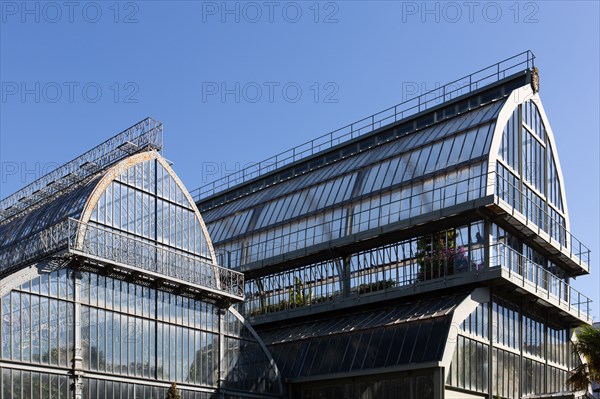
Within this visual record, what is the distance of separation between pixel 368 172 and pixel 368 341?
47.7ft

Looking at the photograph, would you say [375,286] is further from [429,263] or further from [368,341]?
[368,341]

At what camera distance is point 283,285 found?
64.4 metres

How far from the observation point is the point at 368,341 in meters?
51.8

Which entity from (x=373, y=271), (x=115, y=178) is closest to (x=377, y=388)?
(x=373, y=271)

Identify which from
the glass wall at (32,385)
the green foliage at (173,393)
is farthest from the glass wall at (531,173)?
the glass wall at (32,385)

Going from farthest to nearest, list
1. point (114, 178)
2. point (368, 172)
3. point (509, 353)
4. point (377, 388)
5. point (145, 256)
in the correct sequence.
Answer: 1. point (368, 172)
2. point (509, 353)
3. point (377, 388)
4. point (145, 256)
5. point (114, 178)

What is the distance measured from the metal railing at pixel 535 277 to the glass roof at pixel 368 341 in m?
3.84

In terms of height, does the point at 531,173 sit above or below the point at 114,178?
above

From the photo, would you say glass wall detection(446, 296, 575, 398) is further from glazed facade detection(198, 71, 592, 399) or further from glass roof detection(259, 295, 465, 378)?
glass roof detection(259, 295, 465, 378)

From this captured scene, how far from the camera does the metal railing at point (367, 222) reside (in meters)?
53.0

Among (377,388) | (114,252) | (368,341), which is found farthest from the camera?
(368,341)

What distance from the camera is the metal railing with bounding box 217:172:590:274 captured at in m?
53.0

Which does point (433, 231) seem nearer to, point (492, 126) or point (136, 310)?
point (492, 126)

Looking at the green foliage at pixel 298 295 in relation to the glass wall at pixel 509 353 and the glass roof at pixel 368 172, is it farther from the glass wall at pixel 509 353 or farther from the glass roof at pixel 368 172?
the glass wall at pixel 509 353
